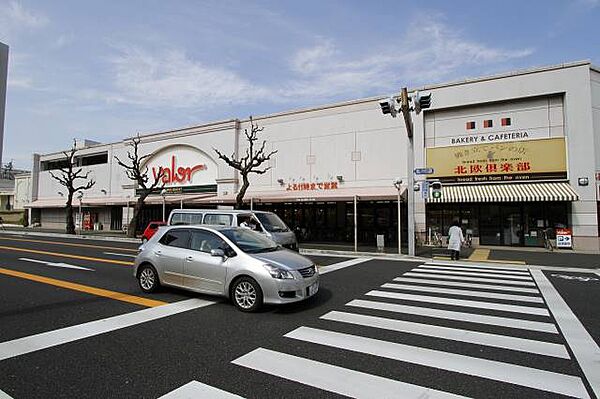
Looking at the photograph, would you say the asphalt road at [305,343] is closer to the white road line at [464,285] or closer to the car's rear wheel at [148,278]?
the white road line at [464,285]

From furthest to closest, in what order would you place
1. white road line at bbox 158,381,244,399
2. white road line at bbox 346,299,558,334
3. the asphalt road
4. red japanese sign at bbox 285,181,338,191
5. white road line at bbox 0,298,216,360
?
red japanese sign at bbox 285,181,338,191
white road line at bbox 346,299,558,334
white road line at bbox 0,298,216,360
the asphalt road
white road line at bbox 158,381,244,399

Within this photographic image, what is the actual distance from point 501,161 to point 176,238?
740 inches

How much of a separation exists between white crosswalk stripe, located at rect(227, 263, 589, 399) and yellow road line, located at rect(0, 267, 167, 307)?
3387 mm

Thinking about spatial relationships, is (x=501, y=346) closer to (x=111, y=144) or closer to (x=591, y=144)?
(x=591, y=144)

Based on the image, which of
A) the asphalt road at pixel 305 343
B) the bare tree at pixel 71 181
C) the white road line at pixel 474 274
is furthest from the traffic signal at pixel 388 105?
the bare tree at pixel 71 181

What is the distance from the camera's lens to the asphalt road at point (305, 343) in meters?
3.68

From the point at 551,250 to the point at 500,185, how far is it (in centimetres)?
407

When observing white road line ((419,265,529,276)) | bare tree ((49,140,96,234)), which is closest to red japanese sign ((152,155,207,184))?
bare tree ((49,140,96,234))

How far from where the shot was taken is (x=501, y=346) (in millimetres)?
4875

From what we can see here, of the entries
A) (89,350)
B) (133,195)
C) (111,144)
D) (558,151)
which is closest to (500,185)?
(558,151)

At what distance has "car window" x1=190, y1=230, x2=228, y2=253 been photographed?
7086 millimetres

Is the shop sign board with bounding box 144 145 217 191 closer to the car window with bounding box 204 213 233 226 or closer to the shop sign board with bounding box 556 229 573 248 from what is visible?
the car window with bounding box 204 213 233 226

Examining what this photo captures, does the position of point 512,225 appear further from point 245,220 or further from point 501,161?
point 245,220

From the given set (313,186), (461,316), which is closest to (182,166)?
(313,186)
